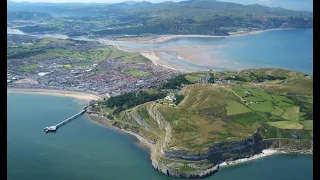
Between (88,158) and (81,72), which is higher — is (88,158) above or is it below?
below

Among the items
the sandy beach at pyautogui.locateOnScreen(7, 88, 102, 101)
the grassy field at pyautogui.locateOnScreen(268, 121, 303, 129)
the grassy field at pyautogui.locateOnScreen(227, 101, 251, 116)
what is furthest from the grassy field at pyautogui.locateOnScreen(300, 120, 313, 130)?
the sandy beach at pyautogui.locateOnScreen(7, 88, 102, 101)

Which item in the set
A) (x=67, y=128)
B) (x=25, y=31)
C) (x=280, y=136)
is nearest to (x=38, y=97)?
(x=67, y=128)

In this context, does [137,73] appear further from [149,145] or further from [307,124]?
[307,124]

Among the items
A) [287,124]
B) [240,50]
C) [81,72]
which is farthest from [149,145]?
[240,50]

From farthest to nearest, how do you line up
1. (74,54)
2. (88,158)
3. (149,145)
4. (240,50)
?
(240,50) → (74,54) → (149,145) → (88,158)

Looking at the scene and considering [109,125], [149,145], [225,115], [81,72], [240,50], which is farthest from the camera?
[240,50]
